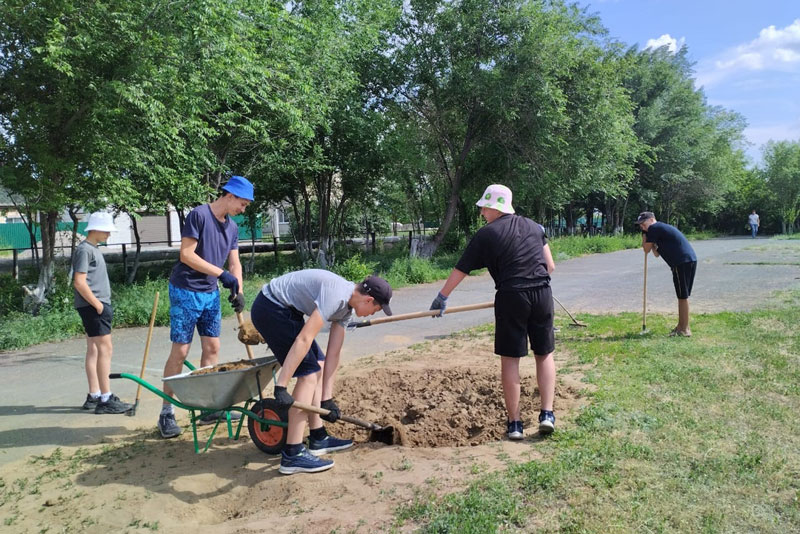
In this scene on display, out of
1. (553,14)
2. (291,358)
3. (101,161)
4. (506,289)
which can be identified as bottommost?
(291,358)

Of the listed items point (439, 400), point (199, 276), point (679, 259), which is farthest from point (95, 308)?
point (679, 259)

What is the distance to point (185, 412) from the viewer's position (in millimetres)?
5359

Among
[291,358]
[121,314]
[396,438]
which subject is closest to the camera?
[291,358]

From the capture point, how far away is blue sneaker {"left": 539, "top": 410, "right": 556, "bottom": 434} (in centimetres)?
411

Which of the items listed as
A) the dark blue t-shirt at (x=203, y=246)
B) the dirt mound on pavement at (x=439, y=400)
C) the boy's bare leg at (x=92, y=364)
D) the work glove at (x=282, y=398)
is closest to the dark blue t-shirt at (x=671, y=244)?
the dirt mound on pavement at (x=439, y=400)

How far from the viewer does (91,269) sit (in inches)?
204

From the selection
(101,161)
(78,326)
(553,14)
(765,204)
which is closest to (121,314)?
(78,326)

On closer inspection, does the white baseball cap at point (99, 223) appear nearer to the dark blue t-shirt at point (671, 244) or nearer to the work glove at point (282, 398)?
the work glove at point (282, 398)

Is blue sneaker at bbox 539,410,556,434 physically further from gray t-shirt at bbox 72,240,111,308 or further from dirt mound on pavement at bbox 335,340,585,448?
gray t-shirt at bbox 72,240,111,308

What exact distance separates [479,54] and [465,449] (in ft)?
48.7

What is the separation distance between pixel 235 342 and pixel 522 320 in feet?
17.2

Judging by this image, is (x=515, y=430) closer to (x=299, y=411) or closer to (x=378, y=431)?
(x=378, y=431)

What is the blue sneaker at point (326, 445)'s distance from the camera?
4157 mm

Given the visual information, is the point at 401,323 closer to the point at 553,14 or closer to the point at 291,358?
the point at 291,358
